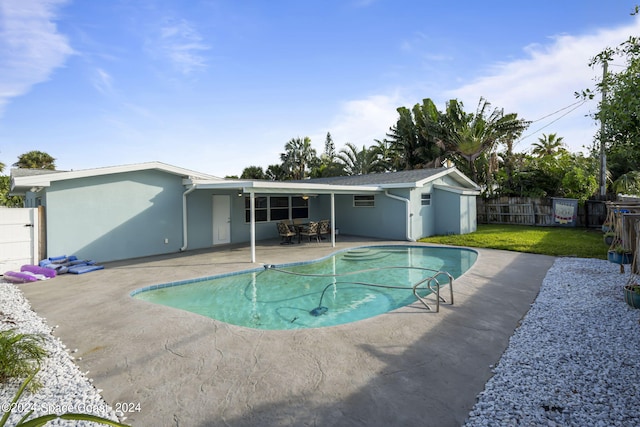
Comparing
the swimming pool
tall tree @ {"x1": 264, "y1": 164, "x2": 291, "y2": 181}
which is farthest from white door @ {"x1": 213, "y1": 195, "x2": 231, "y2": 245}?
tall tree @ {"x1": 264, "y1": 164, "x2": 291, "y2": 181}

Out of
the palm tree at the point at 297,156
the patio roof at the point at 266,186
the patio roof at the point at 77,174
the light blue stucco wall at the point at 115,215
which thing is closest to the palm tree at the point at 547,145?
the palm tree at the point at 297,156

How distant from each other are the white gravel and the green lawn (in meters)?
6.02

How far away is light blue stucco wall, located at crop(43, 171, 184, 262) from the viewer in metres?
9.59

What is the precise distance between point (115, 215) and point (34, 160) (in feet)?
85.6

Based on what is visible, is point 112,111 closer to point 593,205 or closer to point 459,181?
point 459,181

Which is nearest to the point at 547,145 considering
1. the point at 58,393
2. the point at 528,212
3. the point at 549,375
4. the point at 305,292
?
the point at 528,212

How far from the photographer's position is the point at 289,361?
12.7 feet

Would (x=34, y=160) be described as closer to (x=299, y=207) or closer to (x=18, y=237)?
(x=18, y=237)

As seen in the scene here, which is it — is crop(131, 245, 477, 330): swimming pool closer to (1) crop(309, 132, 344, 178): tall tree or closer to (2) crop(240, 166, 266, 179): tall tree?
(1) crop(309, 132, 344, 178): tall tree

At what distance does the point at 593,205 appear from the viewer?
17.4 m

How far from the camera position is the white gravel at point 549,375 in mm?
2832

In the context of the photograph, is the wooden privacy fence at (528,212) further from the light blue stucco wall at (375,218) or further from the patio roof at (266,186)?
the patio roof at (266,186)

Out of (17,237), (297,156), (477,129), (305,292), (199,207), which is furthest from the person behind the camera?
(297,156)

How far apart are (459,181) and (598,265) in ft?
31.3
